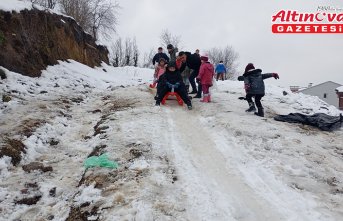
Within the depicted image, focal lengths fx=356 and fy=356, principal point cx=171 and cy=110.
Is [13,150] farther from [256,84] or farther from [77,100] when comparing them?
[256,84]

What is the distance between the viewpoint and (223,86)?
60.5 feet

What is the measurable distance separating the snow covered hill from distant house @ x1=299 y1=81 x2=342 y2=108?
63.3 metres

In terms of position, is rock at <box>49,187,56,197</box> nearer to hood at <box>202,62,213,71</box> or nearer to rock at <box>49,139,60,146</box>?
rock at <box>49,139,60,146</box>

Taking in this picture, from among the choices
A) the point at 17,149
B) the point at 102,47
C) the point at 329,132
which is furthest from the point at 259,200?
the point at 102,47

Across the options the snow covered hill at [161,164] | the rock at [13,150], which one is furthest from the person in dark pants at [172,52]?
the rock at [13,150]

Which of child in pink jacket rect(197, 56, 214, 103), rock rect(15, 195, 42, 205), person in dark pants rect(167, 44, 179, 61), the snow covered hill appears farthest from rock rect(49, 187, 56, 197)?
person in dark pants rect(167, 44, 179, 61)

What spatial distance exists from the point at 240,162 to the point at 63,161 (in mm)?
3462

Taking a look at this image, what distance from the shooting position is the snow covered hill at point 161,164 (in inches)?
200

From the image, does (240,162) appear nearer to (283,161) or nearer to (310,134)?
(283,161)

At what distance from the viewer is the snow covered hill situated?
5.08 metres

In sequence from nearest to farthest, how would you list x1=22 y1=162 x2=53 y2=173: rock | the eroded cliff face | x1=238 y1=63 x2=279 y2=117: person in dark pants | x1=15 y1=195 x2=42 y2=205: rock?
x1=15 y1=195 x2=42 y2=205: rock < x1=22 y1=162 x2=53 y2=173: rock < x1=238 y1=63 x2=279 y2=117: person in dark pants < the eroded cliff face

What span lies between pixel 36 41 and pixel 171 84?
759 centimetres

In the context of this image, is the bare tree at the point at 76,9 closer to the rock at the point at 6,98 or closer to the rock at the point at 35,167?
the rock at the point at 6,98

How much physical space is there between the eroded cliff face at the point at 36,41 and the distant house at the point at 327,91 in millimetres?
56522
